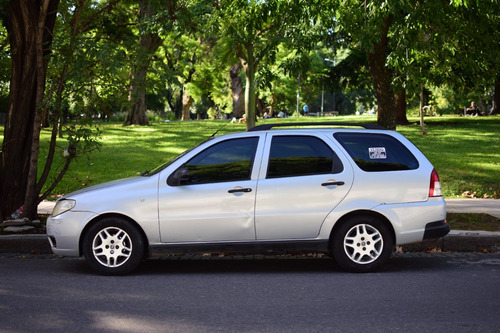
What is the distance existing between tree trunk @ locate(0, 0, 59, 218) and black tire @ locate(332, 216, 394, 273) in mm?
5324

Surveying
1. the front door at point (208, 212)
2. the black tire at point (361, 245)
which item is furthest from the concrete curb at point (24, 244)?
the black tire at point (361, 245)

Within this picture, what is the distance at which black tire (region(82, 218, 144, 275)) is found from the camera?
7.36 metres

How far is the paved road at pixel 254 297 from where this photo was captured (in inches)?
212

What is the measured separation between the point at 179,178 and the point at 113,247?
107cm

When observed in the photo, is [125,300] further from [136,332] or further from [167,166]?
[167,166]

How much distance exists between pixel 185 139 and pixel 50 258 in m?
16.6

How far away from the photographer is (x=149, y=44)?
3128 centimetres

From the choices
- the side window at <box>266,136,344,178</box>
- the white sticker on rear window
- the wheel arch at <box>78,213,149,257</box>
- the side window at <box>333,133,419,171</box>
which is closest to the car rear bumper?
the side window at <box>333,133,419,171</box>

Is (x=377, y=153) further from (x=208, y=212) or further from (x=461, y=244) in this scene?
(x=461, y=244)

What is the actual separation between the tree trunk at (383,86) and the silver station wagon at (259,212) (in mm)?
5777

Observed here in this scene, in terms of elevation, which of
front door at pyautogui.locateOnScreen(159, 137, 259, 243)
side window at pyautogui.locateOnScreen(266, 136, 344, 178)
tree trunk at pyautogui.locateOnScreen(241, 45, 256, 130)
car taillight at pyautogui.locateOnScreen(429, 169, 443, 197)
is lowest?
front door at pyautogui.locateOnScreen(159, 137, 259, 243)

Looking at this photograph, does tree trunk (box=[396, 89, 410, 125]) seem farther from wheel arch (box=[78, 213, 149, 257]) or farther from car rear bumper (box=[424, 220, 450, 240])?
wheel arch (box=[78, 213, 149, 257])

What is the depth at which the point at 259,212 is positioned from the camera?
736cm

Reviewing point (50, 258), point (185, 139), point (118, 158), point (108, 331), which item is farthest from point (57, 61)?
point (185, 139)
